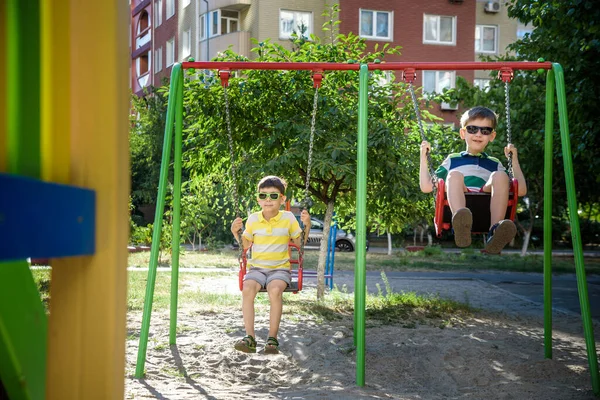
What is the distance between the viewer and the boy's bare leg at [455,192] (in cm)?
469

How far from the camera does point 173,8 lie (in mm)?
26797

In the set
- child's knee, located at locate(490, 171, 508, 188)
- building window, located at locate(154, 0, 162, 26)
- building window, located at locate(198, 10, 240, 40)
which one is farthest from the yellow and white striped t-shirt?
building window, located at locate(154, 0, 162, 26)

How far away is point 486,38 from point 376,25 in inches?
248

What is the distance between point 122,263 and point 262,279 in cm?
402

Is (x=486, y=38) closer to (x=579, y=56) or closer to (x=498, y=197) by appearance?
(x=579, y=56)

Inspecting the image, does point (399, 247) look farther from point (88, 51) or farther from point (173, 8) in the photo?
point (88, 51)

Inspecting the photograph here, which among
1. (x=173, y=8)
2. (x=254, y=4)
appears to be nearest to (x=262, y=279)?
(x=254, y=4)

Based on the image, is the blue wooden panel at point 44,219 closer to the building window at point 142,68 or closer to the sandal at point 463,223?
the sandal at point 463,223

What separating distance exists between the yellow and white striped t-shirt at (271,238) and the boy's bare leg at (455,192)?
43.8 inches

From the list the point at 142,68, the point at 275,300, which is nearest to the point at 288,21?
the point at 142,68

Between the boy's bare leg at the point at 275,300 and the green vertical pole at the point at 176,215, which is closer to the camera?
the boy's bare leg at the point at 275,300

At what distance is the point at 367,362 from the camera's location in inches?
204

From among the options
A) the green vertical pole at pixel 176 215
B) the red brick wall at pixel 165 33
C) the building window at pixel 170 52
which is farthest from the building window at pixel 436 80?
the green vertical pole at pixel 176 215

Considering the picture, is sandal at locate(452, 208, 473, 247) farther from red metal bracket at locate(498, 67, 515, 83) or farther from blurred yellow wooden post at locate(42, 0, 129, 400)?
blurred yellow wooden post at locate(42, 0, 129, 400)
